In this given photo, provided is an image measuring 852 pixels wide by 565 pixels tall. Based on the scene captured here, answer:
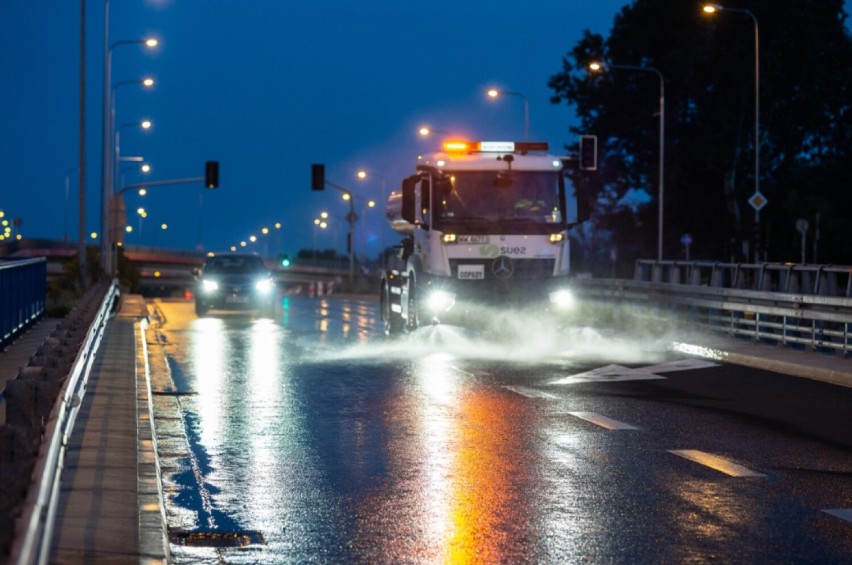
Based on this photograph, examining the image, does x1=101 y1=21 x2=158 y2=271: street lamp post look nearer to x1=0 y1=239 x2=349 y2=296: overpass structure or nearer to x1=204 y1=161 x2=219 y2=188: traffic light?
x1=204 y1=161 x2=219 y2=188: traffic light

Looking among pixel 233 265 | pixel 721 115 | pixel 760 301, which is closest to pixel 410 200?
pixel 760 301

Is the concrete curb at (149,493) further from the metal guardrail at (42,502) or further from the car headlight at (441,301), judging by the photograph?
the car headlight at (441,301)

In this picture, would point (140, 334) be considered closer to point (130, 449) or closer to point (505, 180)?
point (505, 180)

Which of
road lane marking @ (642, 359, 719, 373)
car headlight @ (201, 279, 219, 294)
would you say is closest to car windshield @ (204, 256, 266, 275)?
car headlight @ (201, 279, 219, 294)

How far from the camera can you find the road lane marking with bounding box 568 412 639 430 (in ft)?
42.6

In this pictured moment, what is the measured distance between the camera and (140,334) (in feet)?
84.4

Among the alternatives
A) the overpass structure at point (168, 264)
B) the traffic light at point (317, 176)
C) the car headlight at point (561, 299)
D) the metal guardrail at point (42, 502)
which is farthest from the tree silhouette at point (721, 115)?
the metal guardrail at point (42, 502)

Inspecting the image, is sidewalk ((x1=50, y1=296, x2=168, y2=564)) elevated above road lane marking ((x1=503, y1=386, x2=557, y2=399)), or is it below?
above

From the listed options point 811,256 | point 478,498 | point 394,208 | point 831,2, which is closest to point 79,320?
point 478,498

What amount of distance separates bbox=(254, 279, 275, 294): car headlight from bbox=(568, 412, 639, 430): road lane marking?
21.9m

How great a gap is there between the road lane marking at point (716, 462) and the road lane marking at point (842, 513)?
140 centimetres

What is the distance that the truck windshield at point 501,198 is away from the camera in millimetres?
23734

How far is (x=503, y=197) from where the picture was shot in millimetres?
23969

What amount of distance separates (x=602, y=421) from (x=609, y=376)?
5.04 m
